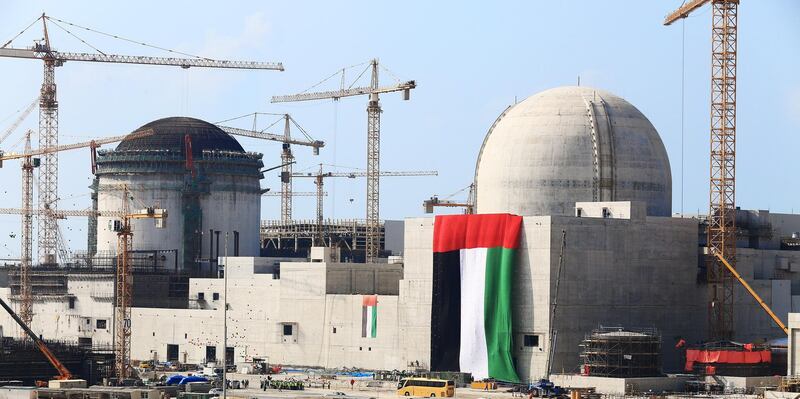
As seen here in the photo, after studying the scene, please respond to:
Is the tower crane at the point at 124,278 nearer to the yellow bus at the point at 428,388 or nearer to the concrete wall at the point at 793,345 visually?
the yellow bus at the point at 428,388

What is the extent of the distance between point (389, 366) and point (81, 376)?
25589 millimetres

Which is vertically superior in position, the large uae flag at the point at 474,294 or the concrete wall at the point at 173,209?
the concrete wall at the point at 173,209

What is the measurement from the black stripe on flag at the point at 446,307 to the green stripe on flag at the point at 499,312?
338 centimetres

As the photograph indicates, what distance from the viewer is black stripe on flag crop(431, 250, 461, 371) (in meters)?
143

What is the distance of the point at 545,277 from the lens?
138 meters

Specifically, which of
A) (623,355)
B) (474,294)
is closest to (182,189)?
(474,294)

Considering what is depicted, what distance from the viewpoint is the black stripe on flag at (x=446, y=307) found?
470 ft

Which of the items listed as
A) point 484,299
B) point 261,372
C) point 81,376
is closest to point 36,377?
point 81,376

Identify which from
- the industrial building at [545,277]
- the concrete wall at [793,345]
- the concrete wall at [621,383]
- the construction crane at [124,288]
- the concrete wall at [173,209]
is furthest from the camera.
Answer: the concrete wall at [173,209]

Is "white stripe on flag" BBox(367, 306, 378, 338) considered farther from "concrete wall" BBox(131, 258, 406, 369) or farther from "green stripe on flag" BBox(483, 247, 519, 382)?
"green stripe on flag" BBox(483, 247, 519, 382)

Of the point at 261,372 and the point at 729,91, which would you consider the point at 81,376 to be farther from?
the point at 729,91

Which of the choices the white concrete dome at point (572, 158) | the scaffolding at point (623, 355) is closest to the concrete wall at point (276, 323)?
the white concrete dome at point (572, 158)

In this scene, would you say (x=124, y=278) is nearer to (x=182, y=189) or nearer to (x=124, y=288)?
(x=124, y=288)

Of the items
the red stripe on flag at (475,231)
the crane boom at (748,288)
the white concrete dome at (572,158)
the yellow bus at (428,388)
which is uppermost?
the white concrete dome at (572,158)
